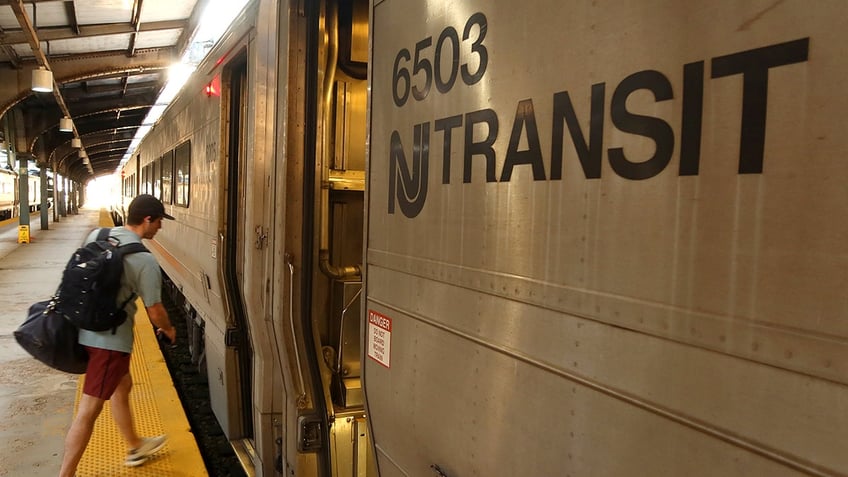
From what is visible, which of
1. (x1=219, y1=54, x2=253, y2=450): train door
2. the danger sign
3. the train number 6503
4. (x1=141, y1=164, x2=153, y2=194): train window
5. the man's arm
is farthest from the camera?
(x1=141, y1=164, x2=153, y2=194): train window

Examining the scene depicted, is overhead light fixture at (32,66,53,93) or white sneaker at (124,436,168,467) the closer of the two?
white sneaker at (124,436,168,467)

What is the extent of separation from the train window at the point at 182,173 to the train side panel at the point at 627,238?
160 inches

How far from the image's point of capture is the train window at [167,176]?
6645 millimetres

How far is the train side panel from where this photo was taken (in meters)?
0.89

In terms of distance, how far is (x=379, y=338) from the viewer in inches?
85.1

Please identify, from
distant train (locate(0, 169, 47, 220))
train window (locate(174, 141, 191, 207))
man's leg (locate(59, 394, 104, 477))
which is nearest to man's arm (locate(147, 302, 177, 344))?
man's leg (locate(59, 394, 104, 477))

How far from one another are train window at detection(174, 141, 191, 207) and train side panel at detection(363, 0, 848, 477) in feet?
13.3

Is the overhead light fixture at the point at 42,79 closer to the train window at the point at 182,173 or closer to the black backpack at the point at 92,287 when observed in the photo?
the train window at the point at 182,173

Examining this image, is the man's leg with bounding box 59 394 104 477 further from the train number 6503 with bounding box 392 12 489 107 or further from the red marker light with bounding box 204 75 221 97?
the train number 6503 with bounding box 392 12 489 107

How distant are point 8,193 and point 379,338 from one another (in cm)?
3274

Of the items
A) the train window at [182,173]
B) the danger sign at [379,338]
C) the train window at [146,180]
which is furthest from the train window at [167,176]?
the danger sign at [379,338]

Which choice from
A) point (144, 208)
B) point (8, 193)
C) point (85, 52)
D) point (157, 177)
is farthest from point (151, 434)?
point (8, 193)

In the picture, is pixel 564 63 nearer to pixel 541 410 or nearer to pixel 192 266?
pixel 541 410

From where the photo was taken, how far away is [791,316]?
90cm
